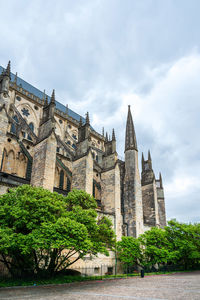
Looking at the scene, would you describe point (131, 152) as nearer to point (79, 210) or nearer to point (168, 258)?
point (168, 258)

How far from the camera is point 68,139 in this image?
40125 millimetres

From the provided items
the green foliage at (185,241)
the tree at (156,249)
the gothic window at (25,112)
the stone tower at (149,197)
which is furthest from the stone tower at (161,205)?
the gothic window at (25,112)

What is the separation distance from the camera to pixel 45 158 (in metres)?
20.5

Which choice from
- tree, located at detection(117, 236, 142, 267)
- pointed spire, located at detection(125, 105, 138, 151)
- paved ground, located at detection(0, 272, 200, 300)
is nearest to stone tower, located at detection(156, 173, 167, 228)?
pointed spire, located at detection(125, 105, 138, 151)

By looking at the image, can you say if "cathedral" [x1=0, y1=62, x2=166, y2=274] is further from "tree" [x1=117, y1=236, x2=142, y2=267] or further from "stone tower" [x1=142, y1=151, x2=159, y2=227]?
"tree" [x1=117, y1=236, x2=142, y2=267]

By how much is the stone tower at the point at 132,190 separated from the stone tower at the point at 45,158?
494 inches

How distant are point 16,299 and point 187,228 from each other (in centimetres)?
2318

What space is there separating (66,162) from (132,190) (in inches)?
375

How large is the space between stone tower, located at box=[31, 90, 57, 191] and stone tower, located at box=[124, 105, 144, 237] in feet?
41.2

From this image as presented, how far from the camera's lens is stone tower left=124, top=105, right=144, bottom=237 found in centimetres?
2798

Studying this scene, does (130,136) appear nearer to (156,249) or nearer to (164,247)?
(164,247)

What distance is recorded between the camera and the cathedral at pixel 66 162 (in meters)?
21.1

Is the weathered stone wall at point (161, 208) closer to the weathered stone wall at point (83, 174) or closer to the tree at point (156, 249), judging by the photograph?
the tree at point (156, 249)

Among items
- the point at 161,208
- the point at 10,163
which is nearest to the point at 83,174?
the point at 10,163
